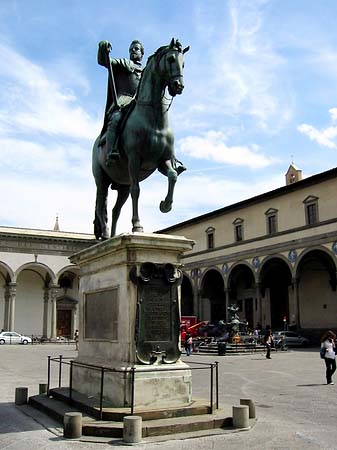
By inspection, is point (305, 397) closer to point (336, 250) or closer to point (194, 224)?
point (336, 250)

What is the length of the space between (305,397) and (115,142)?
23.9 ft

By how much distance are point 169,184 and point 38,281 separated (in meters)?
48.1

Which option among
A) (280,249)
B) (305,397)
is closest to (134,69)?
(305,397)

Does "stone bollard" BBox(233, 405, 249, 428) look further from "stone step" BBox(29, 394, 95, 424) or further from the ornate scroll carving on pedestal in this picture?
"stone step" BBox(29, 394, 95, 424)

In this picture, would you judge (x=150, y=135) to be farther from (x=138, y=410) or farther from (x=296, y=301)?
(x=296, y=301)

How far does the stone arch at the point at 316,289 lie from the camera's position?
41.0m

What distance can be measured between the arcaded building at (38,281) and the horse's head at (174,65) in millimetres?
42245

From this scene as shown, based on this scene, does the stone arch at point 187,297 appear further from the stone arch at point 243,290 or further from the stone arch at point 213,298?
the stone arch at point 243,290

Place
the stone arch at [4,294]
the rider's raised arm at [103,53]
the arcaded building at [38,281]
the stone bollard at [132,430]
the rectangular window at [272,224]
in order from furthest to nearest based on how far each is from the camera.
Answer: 1. the stone arch at [4,294]
2. the arcaded building at [38,281]
3. the rectangular window at [272,224]
4. the rider's raised arm at [103,53]
5. the stone bollard at [132,430]

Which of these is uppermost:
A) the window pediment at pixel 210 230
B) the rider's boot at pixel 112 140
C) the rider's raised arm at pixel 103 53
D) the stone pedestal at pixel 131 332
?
the window pediment at pixel 210 230

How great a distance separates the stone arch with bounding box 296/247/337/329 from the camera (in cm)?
4097

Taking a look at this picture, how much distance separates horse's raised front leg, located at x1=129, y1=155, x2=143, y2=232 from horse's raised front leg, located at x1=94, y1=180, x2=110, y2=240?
1.46 meters

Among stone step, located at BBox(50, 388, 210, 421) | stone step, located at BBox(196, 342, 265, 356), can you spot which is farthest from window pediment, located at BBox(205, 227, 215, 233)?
stone step, located at BBox(50, 388, 210, 421)

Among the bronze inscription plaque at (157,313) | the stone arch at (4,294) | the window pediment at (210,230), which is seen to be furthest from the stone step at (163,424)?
the stone arch at (4,294)
